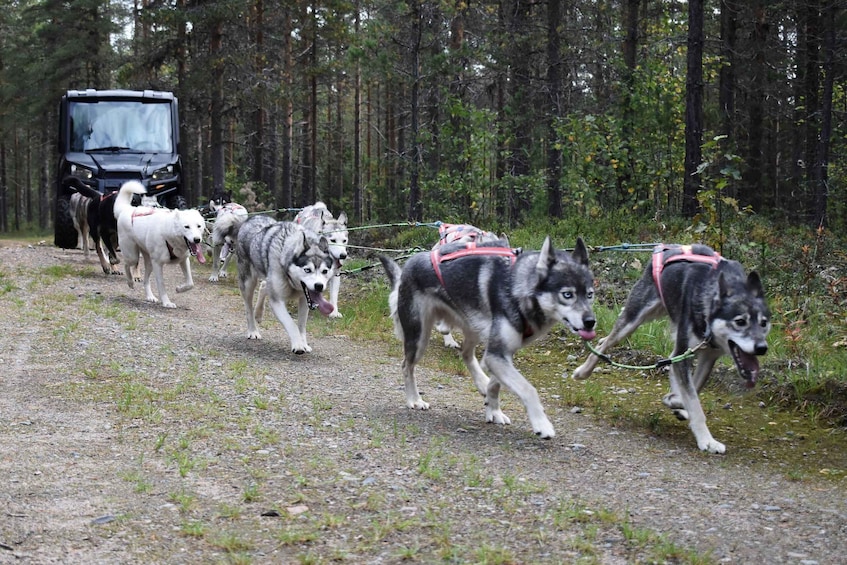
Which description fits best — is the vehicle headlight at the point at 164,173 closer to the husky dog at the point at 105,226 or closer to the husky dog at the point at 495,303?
the husky dog at the point at 105,226

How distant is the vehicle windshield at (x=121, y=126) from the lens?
16438 millimetres

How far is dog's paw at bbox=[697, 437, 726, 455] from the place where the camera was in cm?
516

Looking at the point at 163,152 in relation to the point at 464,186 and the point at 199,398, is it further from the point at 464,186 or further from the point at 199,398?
the point at 199,398

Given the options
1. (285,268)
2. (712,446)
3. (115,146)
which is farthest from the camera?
(115,146)

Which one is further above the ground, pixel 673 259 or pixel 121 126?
pixel 121 126

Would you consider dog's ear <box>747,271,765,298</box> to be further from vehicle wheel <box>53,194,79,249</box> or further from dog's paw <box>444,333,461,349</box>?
vehicle wheel <box>53,194,79,249</box>

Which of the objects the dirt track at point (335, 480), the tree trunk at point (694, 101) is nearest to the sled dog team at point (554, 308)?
the dirt track at point (335, 480)

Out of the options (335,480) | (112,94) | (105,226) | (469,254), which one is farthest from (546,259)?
(112,94)

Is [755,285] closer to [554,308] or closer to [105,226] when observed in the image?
[554,308]

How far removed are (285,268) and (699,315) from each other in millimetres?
3875

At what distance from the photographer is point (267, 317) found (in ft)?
34.6

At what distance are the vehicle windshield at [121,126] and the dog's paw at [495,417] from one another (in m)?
12.5

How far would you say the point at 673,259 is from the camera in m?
5.64

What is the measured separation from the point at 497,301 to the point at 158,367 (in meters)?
3.04
